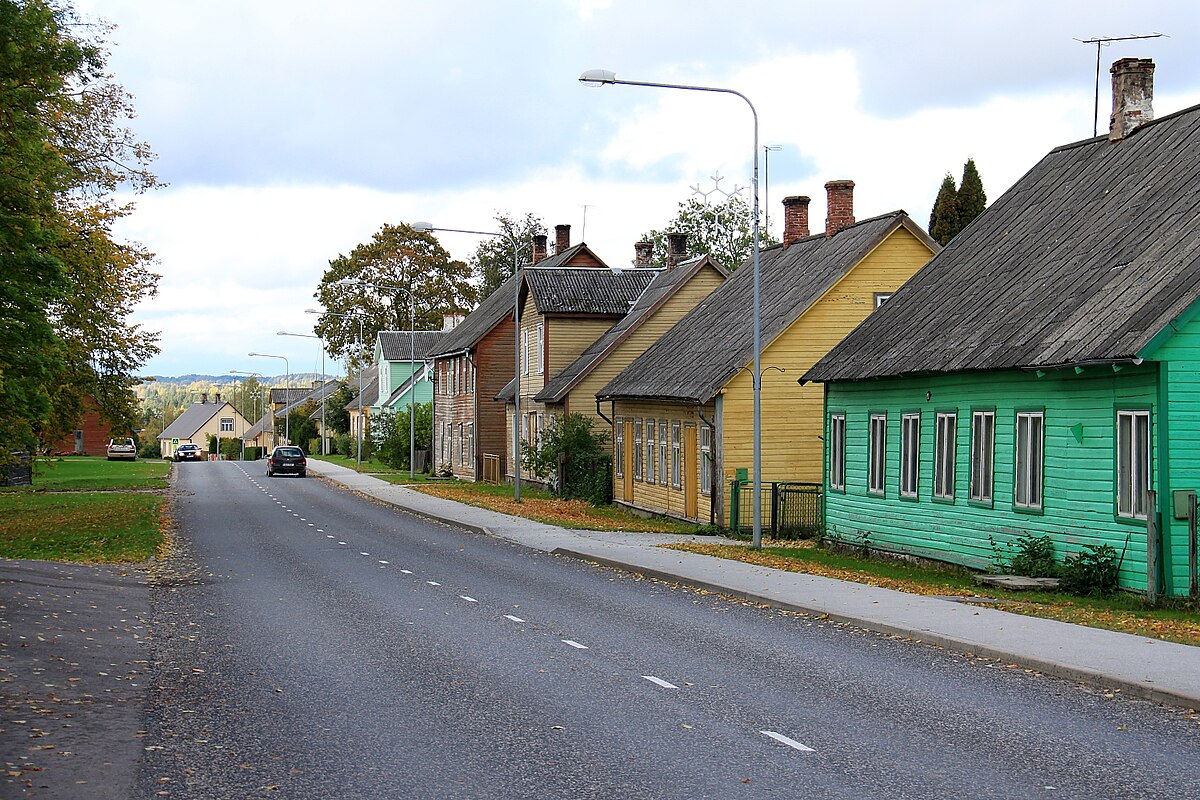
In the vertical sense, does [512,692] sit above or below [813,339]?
below

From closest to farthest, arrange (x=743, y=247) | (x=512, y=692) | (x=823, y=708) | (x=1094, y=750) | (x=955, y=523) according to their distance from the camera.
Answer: (x=1094, y=750), (x=823, y=708), (x=512, y=692), (x=955, y=523), (x=743, y=247)

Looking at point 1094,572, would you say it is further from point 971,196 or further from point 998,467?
point 971,196

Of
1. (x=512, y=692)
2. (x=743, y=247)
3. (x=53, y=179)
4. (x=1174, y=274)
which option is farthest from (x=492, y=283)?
(x=512, y=692)

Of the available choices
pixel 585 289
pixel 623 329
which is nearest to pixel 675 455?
pixel 623 329

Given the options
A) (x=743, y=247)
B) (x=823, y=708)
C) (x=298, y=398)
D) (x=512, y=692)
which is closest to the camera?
(x=823, y=708)

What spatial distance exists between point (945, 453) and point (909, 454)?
4.57ft

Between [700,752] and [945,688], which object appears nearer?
[700,752]

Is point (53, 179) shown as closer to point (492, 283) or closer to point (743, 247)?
point (743, 247)

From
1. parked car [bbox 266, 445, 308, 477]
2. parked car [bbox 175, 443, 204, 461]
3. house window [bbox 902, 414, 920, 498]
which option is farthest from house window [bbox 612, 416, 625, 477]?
parked car [bbox 175, 443, 204, 461]

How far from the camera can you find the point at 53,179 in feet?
81.5

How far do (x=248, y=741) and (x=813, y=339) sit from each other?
24.3 metres

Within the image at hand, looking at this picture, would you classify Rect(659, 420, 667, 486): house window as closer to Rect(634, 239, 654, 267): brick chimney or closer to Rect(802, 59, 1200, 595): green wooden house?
Rect(802, 59, 1200, 595): green wooden house

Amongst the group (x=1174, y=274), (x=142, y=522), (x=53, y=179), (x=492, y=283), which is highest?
(x=492, y=283)

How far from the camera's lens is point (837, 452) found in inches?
1069
